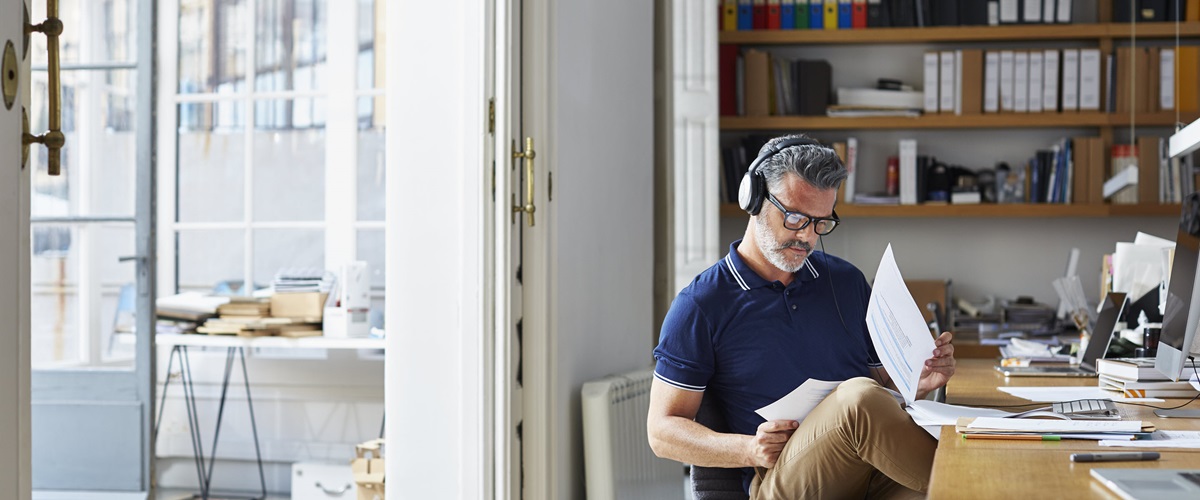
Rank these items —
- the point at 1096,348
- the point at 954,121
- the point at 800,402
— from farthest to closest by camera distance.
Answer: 1. the point at 954,121
2. the point at 1096,348
3. the point at 800,402

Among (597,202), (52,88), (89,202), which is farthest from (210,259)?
(52,88)

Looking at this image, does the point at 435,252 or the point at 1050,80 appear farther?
the point at 1050,80

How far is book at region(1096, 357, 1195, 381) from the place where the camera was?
1.95 m

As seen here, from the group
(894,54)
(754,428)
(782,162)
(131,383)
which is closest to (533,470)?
(754,428)

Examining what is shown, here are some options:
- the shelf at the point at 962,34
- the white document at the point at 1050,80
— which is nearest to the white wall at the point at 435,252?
the shelf at the point at 962,34

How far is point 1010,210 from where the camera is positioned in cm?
456

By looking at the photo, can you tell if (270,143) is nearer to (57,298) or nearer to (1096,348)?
(57,298)

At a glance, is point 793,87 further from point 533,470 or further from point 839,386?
point 839,386

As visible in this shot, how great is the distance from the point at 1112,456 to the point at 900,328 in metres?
0.47

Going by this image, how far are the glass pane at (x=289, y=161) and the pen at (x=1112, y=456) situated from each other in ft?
11.7

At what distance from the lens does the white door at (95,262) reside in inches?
149

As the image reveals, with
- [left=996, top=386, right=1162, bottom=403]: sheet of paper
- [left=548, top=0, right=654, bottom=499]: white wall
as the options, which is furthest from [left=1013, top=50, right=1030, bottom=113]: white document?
[left=996, top=386, right=1162, bottom=403]: sheet of paper

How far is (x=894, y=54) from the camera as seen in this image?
15.9 ft

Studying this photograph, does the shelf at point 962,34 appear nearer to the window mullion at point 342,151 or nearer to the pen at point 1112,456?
the window mullion at point 342,151
